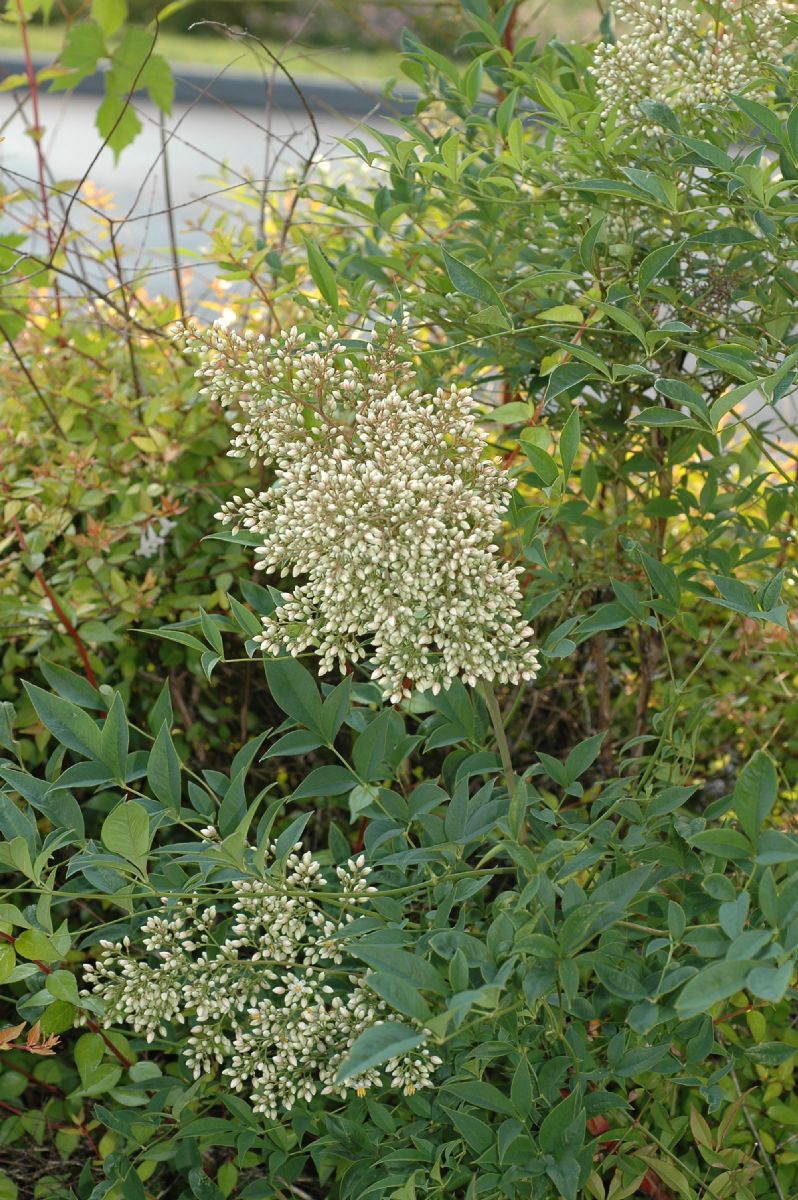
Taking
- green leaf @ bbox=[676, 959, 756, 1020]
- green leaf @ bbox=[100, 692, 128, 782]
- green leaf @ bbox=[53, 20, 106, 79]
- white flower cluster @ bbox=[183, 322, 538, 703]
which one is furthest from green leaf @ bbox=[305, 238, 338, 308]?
green leaf @ bbox=[53, 20, 106, 79]

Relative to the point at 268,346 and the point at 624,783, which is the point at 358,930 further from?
the point at 268,346

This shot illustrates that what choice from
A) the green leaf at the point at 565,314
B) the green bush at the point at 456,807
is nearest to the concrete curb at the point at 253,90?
the green bush at the point at 456,807

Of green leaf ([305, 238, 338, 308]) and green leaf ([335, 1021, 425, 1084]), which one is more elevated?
green leaf ([305, 238, 338, 308])

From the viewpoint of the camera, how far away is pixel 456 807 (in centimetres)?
112

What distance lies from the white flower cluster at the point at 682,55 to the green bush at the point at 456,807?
12 millimetres

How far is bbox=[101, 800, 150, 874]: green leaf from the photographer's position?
0.94 meters

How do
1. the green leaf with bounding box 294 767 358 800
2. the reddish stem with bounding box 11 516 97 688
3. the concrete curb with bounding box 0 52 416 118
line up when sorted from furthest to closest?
the concrete curb with bounding box 0 52 416 118, the reddish stem with bounding box 11 516 97 688, the green leaf with bounding box 294 767 358 800

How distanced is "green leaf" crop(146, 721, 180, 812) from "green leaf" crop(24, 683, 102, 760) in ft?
0.16

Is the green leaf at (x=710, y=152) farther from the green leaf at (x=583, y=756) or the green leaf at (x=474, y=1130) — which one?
the green leaf at (x=474, y=1130)

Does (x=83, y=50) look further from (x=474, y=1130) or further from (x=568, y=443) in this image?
(x=474, y=1130)

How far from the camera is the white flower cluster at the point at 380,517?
100cm

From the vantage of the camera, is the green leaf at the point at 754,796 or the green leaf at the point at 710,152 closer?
the green leaf at the point at 754,796

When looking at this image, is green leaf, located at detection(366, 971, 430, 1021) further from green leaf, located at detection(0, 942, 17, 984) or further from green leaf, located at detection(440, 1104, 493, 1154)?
green leaf, located at detection(0, 942, 17, 984)

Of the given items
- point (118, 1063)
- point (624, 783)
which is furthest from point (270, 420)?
point (118, 1063)
